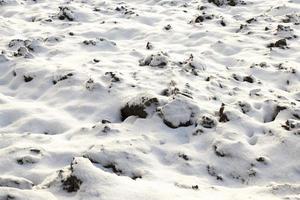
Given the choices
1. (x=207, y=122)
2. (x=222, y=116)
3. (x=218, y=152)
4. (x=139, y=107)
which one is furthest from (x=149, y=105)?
(x=218, y=152)

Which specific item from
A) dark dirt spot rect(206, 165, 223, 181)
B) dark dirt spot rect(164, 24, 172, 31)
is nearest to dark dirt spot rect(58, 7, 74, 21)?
dark dirt spot rect(164, 24, 172, 31)

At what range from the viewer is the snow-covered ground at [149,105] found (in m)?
4.83

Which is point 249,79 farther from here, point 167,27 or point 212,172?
point 167,27

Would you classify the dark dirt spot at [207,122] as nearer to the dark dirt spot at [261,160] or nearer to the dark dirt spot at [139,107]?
the dark dirt spot at [139,107]

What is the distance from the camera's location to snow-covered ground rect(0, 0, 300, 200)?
15.9 ft

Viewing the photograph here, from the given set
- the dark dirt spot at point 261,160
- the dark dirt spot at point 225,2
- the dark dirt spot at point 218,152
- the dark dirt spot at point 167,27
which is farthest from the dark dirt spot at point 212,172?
the dark dirt spot at point 225,2

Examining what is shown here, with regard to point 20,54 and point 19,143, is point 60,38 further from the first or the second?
point 19,143

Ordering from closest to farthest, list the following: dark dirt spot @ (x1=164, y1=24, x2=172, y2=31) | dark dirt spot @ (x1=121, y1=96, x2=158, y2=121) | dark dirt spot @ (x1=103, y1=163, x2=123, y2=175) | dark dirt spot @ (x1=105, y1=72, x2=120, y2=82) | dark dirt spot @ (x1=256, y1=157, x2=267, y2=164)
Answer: dark dirt spot @ (x1=103, y1=163, x2=123, y2=175), dark dirt spot @ (x1=256, y1=157, x2=267, y2=164), dark dirt spot @ (x1=121, y1=96, x2=158, y2=121), dark dirt spot @ (x1=105, y1=72, x2=120, y2=82), dark dirt spot @ (x1=164, y1=24, x2=172, y2=31)

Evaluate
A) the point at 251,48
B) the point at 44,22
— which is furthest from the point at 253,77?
the point at 44,22

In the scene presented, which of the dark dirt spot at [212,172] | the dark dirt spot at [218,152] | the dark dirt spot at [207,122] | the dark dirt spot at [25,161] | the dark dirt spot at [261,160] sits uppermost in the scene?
the dark dirt spot at [207,122]

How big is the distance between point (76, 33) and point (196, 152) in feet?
16.1

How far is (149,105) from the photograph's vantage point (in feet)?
20.4

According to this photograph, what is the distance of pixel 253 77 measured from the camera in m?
7.35

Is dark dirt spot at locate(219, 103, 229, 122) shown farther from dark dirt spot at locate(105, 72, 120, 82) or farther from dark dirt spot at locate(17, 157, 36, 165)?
dark dirt spot at locate(17, 157, 36, 165)
